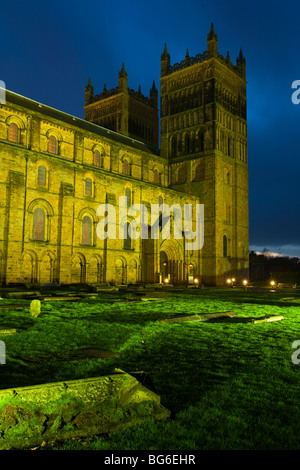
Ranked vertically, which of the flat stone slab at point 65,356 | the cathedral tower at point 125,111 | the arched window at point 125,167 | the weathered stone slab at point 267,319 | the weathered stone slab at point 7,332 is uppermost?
the cathedral tower at point 125,111

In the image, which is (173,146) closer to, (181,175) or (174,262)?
(181,175)

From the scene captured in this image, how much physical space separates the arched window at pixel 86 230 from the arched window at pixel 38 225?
4479 mm

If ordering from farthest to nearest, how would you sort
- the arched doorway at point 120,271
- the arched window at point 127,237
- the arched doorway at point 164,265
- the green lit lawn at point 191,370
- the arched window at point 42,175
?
the arched doorway at point 164,265 → the arched window at point 127,237 → the arched doorway at point 120,271 → the arched window at point 42,175 → the green lit lawn at point 191,370

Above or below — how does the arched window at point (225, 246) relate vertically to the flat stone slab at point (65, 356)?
above

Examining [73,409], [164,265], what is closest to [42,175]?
[164,265]

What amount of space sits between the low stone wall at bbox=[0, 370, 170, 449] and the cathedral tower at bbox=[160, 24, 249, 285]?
4365 centimetres

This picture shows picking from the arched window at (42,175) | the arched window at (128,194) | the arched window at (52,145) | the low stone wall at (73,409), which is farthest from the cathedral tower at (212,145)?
the low stone wall at (73,409)

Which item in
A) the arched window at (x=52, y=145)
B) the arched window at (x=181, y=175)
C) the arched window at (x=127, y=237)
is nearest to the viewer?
the arched window at (x=52, y=145)

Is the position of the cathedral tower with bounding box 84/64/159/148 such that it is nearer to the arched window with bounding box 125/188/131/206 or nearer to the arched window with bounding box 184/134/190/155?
the arched window with bounding box 184/134/190/155

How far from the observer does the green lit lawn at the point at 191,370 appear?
3797mm

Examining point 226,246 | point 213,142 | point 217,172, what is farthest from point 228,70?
point 226,246

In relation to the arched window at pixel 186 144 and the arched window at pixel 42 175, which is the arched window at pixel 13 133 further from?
the arched window at pixel 186 144
